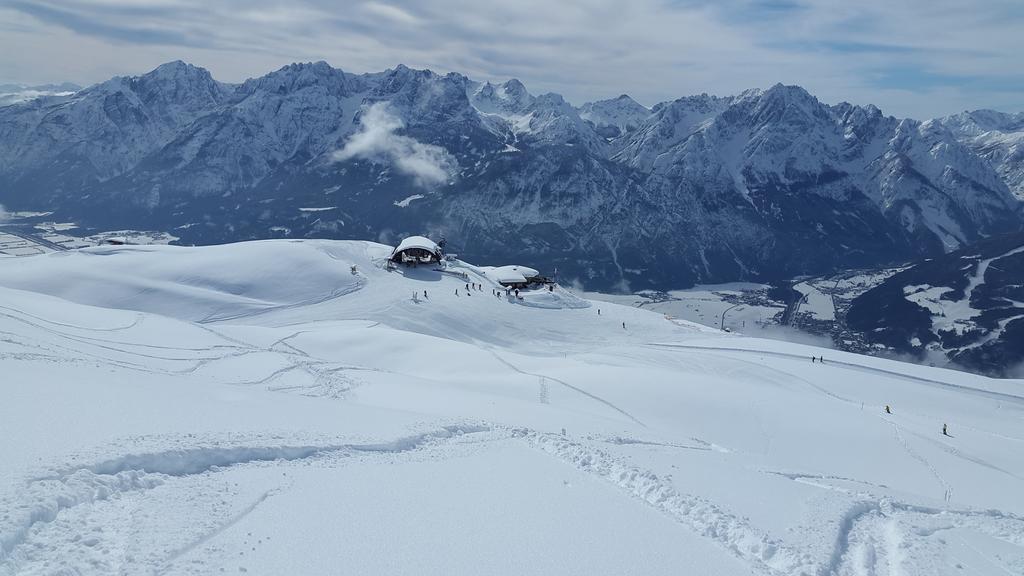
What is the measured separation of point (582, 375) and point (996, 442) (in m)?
28.1

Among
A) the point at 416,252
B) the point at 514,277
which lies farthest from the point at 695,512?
the point at 514,277

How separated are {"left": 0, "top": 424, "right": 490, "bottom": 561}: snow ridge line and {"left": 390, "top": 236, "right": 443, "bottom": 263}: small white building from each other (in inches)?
2821

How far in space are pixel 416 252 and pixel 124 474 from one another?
78.6 m

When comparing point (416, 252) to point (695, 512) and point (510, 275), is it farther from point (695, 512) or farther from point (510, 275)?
point (695, 512)

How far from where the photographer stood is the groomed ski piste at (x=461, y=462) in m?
13.7

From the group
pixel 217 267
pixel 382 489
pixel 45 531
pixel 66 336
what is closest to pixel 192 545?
pixel 45 531

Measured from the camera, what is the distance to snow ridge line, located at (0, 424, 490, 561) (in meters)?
12.4

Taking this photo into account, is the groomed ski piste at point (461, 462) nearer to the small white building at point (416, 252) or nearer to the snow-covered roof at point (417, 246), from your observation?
the small white building at point (416, 252)

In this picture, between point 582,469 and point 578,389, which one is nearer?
point 582,469

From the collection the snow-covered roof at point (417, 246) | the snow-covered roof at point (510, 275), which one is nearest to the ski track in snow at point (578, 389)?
the snow-covered roof at point (510, 275)

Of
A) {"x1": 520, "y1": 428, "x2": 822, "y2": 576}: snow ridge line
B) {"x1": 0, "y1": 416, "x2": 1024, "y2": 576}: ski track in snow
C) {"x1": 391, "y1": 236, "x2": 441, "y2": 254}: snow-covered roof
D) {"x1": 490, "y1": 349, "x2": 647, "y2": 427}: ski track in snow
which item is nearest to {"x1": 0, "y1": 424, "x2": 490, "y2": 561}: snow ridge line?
{"x1": 0, "y1": 416, "x2": 1024, "y2": 576}: ski track in snow

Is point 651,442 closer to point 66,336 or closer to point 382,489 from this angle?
point 382,489

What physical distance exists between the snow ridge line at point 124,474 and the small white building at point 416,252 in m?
71.7

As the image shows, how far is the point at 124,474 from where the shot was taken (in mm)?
15312
